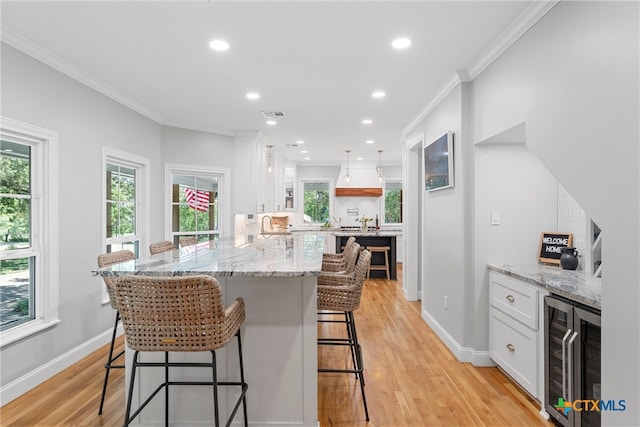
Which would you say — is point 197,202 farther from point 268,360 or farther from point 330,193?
point 330,193

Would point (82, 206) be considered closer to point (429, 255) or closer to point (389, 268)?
point (429, 255)

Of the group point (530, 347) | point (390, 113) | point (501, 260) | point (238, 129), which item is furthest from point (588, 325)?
point (238, 129)

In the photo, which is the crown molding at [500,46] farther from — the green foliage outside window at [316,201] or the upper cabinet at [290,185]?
the green foliage outside window at [316,201]

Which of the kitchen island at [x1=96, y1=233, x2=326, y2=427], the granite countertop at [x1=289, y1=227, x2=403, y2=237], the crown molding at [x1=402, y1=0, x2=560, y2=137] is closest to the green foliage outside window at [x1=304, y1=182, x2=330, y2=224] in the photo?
the granite countertop at [x1=289, y1=227, x2=403, y2=237]

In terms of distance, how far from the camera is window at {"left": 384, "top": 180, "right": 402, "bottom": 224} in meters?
9.08

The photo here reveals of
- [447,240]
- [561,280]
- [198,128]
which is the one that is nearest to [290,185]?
[198,128]

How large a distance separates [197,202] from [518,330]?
14.8 feet

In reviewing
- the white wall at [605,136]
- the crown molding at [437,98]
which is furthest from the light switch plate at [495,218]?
the crown molding at [437,98]

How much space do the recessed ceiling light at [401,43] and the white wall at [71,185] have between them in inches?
109

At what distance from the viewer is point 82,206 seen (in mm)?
3301

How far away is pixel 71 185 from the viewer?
10.3 ft

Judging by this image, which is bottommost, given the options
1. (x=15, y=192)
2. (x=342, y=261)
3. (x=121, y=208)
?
(x=342, y=261)

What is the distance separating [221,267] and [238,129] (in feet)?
12.7

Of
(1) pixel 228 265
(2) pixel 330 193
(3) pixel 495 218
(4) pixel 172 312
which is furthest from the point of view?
(2) pixel 330 193
